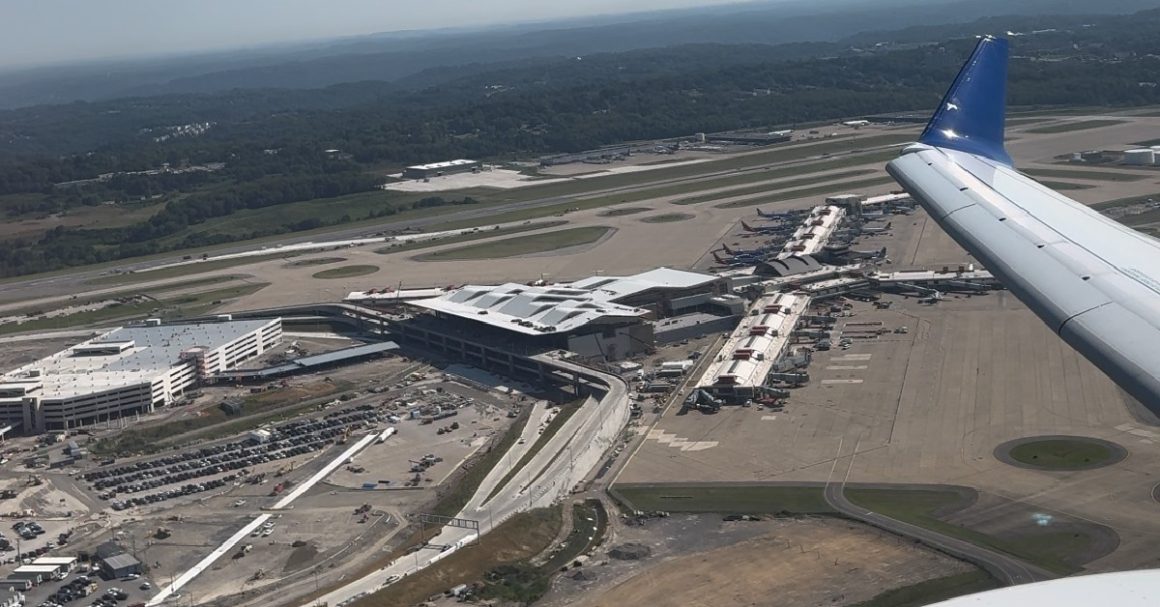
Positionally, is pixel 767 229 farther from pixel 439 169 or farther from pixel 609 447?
pixel 439 169

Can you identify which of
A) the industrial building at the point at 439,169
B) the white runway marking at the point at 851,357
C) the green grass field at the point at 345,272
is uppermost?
the white runway marking at the point at 851,357

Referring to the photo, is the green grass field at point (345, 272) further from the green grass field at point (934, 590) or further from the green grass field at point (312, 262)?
the green grass field at point (934, 590)

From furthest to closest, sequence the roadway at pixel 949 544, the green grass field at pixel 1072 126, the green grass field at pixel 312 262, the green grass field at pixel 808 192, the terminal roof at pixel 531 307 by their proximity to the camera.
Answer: the green grass field at pixel 1072 126 → the green grass field at pixel 808 192 → the green grass field at pixel 312 262 → the terminal roof at pixel 531 307 → the roadway at pixel 949 544

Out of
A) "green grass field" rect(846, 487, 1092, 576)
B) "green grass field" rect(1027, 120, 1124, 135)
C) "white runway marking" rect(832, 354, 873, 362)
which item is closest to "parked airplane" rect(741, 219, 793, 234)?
"white runway marking" rect(832, 354, 873, 362)

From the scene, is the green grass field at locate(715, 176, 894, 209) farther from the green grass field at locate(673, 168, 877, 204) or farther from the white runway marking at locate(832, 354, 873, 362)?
the white runway marking at locate(832, 354, 873, 362)

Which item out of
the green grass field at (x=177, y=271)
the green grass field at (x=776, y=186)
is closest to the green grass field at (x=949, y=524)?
the green grass field at (x=177, y=271)

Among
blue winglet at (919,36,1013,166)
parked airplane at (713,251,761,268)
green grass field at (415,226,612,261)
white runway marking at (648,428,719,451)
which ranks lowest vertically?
green grass field at (415,226,612,261)
